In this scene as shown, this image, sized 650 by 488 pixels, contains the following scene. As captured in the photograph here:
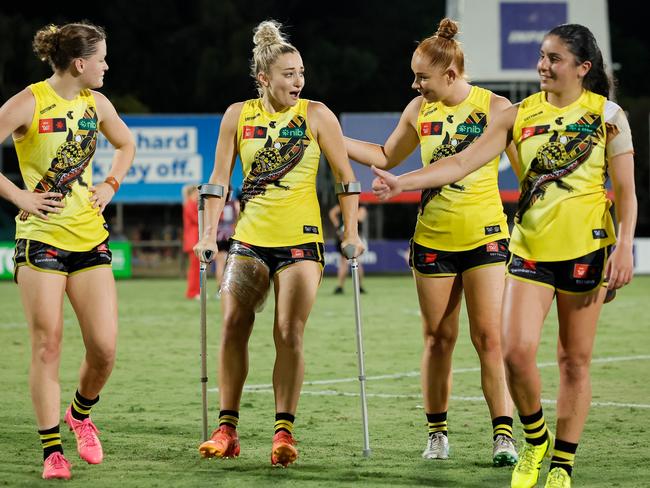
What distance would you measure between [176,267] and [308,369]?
24.9m

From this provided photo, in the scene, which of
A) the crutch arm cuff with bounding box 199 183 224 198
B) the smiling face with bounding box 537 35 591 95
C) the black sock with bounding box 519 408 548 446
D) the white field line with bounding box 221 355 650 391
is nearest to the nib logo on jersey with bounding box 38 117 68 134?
the crutch arm cuff with bounding box 199 183 224 198

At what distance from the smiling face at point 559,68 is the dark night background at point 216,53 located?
40.5m

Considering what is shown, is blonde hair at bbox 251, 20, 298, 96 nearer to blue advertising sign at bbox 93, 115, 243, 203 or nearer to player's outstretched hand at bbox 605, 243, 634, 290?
player's outstretched hand at bbox 605, 243, 634, 290

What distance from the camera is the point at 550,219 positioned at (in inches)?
245

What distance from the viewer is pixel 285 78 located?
23.4 feet

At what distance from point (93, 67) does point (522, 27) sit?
32017mm

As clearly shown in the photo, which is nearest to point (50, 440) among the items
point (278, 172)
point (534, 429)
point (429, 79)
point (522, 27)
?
point (278, 172)

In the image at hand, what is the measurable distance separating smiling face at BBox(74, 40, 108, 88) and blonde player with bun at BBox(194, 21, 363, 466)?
2.50 ft

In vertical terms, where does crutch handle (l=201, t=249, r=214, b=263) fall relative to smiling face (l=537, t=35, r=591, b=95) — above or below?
below

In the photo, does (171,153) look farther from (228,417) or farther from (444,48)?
(444,48)

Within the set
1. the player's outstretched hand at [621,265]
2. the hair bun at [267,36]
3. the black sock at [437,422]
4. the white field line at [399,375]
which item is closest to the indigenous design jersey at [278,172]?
the hair bun at [267,36]

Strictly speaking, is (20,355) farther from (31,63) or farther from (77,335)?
(31,63)

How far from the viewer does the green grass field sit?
698 cm

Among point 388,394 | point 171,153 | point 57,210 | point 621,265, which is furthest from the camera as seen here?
point 171,153
